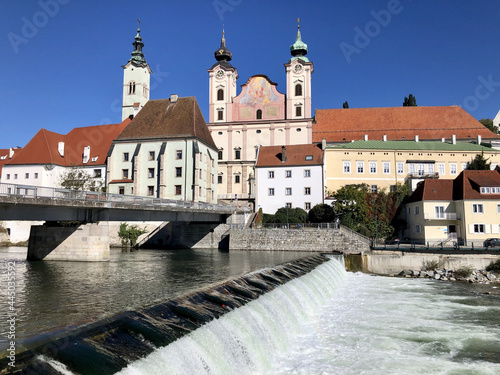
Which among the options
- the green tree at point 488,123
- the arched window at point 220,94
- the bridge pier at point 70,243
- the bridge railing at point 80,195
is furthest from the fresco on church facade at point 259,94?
the green tree at point 488,123

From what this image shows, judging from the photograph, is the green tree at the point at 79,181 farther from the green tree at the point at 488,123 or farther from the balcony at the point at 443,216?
the green tree at the point at 488,123

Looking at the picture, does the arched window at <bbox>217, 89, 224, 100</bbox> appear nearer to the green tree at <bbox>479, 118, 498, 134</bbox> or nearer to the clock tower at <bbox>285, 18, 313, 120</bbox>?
the clock tower at <bbox>285, 18, 313, 120</bbox>

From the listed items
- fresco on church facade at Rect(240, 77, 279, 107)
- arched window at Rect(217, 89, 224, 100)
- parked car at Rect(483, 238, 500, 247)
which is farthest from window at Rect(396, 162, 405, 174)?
arched window at Rect(217, 89, 224, 100)

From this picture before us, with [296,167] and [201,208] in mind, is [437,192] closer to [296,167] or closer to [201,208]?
[296,167]

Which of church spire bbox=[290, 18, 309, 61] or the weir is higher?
church spire bbox=[290, 18, 309, 61]

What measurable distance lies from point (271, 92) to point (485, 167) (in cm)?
3480

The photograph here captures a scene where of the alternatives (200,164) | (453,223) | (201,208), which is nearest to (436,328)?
(201,208)

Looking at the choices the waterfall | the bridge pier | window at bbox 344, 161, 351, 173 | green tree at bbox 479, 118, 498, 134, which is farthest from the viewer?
green tree at bbox 479, 118, 498, 134

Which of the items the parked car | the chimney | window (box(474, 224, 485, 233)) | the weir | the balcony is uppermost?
the chimney

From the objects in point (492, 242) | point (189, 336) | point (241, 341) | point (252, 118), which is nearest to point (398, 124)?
point (252, 118)

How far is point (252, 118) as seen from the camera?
225 feet

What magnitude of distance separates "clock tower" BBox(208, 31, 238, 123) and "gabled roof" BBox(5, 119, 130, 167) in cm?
1568

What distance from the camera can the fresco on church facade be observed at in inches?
2707

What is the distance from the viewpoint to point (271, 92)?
6888cm
